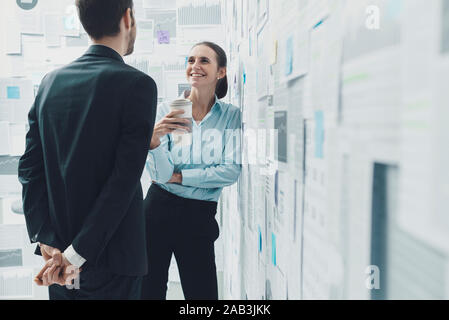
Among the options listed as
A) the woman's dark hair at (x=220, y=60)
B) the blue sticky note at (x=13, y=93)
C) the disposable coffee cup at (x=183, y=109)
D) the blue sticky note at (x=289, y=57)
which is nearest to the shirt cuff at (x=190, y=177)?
the disposable coffee cup at (x=183, y=109)

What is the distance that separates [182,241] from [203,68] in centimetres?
71

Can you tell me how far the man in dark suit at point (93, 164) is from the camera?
0.80m

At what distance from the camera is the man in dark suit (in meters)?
0.80

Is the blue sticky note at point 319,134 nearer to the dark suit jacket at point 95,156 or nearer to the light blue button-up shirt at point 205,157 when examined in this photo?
the dark suit jacket at point 95,156

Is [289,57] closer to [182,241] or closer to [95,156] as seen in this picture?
[95,156]

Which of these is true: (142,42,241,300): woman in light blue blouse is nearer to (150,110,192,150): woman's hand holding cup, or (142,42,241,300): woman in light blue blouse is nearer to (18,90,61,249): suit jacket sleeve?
(150,110,192,150): woman's hand holding cup

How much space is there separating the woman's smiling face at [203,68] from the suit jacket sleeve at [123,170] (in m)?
0.71

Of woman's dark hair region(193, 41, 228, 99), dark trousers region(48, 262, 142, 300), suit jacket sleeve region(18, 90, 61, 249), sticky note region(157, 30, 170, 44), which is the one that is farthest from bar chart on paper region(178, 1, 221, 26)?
dark trousers region(48, 262, 142, 300)

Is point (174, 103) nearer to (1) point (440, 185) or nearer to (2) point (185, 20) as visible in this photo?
(1) point (440, 185)

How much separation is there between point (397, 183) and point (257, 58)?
78cm

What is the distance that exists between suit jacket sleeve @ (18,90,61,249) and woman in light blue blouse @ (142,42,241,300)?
1.38 feet
